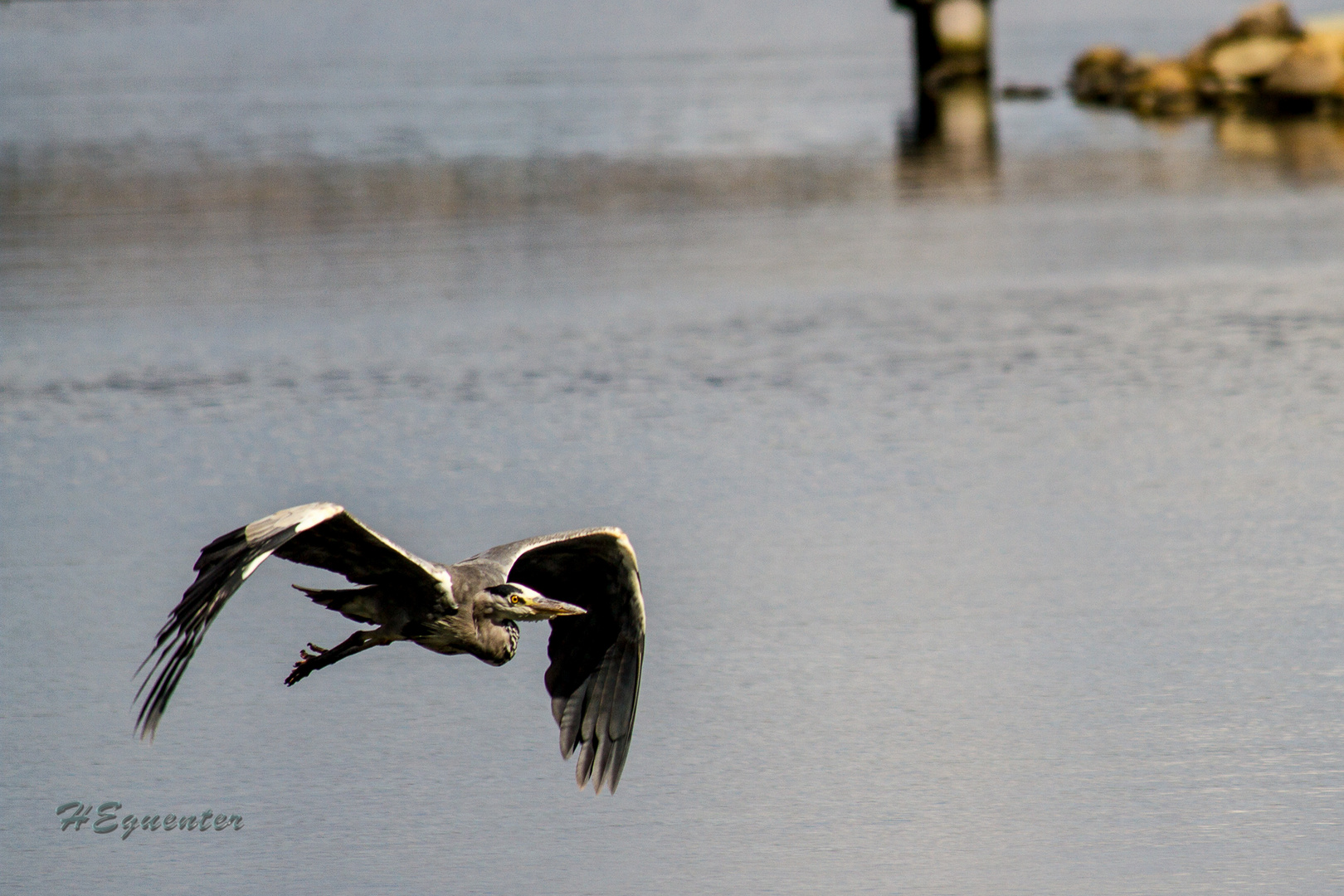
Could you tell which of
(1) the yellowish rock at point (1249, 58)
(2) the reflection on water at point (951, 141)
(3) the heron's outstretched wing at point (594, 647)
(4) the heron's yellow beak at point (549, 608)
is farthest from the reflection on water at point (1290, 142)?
(4) the heron's yellow beak at point (549, 608)

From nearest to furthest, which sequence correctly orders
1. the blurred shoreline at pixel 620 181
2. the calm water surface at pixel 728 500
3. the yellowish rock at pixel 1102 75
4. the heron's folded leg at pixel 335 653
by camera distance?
the heron's folded leg at pixel 335 653 < the calm water surface at pixel 728 500 < the blurred shoreline at pixel 620 181 < the yellowish rock at pixel 1102 75

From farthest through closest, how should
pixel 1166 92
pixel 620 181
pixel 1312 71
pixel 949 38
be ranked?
pixel 949 38
pixel 1166 92
pixel 1312 71
pixel 620 181

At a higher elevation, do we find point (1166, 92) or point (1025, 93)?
point (1166, 92)

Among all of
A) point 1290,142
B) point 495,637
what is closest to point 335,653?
point 495,637

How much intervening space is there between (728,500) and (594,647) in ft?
11.5

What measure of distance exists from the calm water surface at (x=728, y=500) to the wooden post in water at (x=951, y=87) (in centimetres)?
157

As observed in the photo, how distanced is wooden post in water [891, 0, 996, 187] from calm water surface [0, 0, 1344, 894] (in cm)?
157

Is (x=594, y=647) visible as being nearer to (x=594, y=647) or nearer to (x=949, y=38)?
(x=594, y=647)

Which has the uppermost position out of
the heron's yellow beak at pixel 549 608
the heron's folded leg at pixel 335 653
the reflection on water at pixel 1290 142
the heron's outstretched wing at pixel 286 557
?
the heron's outstretched wing at pixel 286 557

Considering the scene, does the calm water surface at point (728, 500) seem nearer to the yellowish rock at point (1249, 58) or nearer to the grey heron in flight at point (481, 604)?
the grey heron in flight at point (481, 604)

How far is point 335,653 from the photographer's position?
6832 mm

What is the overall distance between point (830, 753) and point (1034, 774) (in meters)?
0.73

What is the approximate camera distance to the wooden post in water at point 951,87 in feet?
87.1

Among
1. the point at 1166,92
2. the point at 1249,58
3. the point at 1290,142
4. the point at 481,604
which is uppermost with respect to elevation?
the point at 481,604
